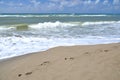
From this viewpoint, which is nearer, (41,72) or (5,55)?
(41,72)

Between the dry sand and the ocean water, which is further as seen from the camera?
the ocean water

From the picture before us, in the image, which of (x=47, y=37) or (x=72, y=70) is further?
(x=47, y=37)

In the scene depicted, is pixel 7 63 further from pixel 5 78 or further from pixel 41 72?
pixel 41 72

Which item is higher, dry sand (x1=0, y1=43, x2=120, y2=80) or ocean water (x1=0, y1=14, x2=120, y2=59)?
dry sand (x1=0, y1=43, x2=120, y2=80)

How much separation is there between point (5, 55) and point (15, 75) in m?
2.32

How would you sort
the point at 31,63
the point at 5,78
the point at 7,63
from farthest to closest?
1. the point at 7,63
2. the point at 31,63
3. the point at 5,78

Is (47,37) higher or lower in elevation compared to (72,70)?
lower

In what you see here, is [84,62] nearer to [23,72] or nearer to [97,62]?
[97,62]

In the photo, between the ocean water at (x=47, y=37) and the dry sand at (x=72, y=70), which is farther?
the ocean water at (x=47, y=37)

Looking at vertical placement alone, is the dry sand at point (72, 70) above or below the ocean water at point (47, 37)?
above

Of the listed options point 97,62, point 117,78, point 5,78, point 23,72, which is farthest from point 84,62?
point 5,78

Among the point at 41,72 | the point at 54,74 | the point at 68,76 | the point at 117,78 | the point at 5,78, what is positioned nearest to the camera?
the point at 117,78

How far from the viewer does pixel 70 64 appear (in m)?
4.16

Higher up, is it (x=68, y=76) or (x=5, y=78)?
(x=68, y=76)
